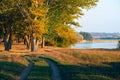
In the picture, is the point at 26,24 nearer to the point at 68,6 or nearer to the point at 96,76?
the point at 68,6

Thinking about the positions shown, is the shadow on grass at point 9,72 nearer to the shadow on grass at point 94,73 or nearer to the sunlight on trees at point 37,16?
the shadow on grass at point 94,73

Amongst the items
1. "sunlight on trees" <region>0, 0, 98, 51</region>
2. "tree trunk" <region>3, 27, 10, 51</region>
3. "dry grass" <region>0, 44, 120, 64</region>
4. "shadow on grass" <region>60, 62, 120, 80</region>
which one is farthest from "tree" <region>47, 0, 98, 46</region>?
"shadow on grass" <region>60, 62, 120, 80</region>

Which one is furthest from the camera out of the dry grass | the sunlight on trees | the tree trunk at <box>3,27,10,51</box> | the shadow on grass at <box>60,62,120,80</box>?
the tree trunk at <box>3,27,10,51</box>

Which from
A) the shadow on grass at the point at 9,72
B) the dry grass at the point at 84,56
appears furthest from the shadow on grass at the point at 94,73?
the dry grass at the point at 84,56

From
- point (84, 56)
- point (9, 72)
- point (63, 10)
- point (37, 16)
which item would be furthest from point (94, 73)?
point (63, 10)

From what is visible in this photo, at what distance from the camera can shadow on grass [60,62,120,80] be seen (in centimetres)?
2414

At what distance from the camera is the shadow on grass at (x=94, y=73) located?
79.2 feet

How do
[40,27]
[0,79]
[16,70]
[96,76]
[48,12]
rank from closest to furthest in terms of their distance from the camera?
[0,79] < [96,76] < [16,70] < [40,27] < [48,12]

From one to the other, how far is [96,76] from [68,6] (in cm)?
3638

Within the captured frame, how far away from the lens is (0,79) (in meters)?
22.6

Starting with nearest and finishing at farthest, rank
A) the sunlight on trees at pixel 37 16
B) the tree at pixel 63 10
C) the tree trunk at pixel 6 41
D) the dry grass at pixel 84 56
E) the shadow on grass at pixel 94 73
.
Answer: the shadow on grass at pixel 94 73 < the dry grass at pixel 84 56 < the sunlight on trees at pixel 37 16 < the tree at pixel 63 10 < the tree trunk at pixel 6 41

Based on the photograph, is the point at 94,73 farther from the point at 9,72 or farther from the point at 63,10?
the point at 63,10

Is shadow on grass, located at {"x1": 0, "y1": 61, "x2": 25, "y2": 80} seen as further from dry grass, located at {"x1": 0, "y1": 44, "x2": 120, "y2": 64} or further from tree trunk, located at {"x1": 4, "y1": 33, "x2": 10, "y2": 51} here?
tree trunk, located at {"x1": 4, "y1": 33, "x2": 10, "y2": 51}

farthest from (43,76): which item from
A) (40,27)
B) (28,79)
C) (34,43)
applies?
(34,43)
